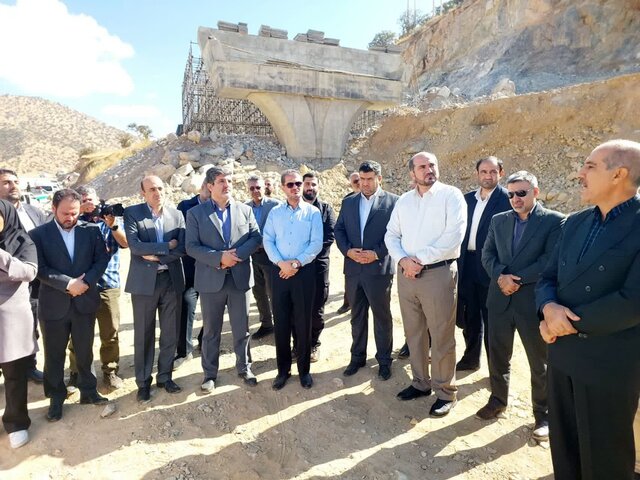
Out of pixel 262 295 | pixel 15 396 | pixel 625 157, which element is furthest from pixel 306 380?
pixel 625 157

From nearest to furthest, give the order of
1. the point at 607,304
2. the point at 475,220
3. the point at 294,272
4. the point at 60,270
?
the point at 607,304
the point at 60,270
the point at 294,272
the point at 475,220

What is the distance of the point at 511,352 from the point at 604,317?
1.38 metres

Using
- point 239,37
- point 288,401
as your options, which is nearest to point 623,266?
point 288,401

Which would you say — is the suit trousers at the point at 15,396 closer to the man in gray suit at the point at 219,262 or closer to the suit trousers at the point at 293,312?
the man in gray suit at the point at 219,262

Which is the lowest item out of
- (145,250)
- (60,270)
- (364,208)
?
(60,270)

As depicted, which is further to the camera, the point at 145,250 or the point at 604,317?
the point at 145,250

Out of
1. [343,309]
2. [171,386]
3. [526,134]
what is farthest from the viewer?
[526,134]

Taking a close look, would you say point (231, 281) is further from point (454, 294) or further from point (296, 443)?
point (454, 294)

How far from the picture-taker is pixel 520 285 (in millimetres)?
2951

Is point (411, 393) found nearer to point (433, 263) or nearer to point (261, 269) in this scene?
point (433, 263)

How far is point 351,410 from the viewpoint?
3418 millimetres

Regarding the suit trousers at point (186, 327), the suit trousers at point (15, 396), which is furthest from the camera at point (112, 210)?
the suit trousers at point (15, 396)

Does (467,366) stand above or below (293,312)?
below

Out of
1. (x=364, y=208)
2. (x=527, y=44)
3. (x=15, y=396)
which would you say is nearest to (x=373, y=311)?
(x=364, y=208)
